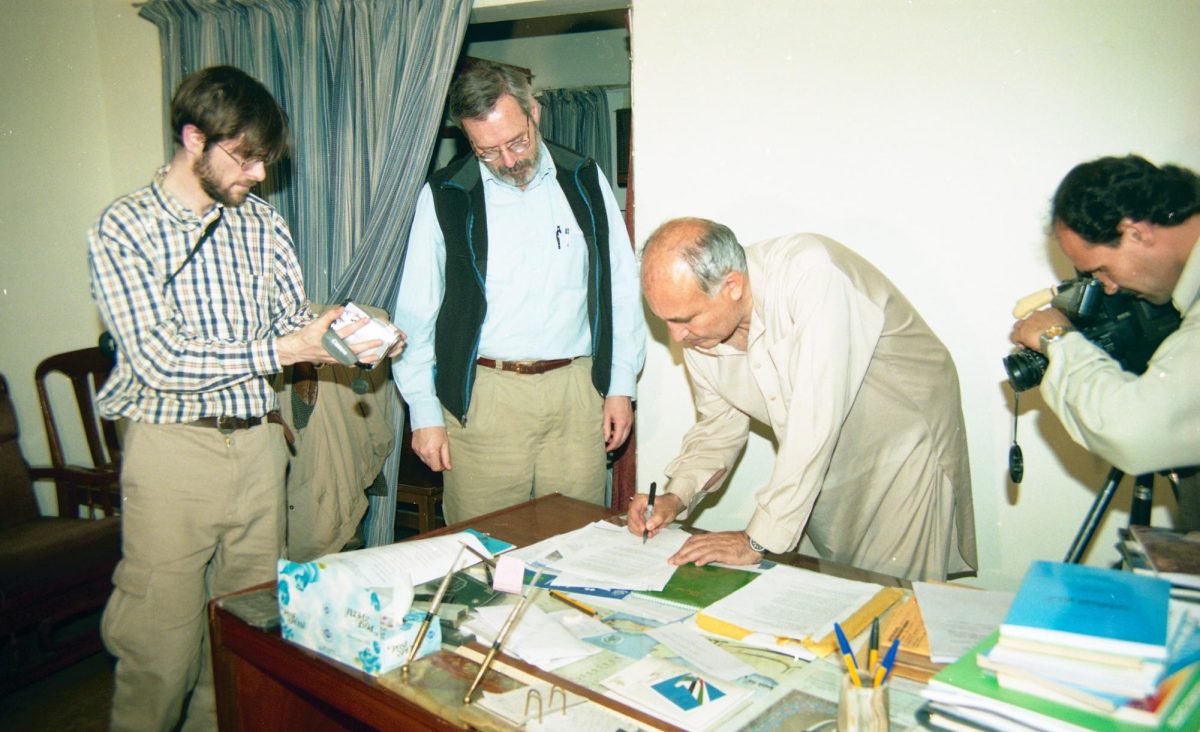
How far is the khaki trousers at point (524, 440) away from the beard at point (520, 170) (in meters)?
0.53

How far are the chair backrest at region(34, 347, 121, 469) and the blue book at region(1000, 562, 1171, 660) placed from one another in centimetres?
308

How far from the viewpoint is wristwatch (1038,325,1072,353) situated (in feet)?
5.09

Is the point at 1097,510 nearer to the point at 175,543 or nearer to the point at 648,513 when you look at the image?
the point at 648,513

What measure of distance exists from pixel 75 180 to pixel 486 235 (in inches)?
88.3

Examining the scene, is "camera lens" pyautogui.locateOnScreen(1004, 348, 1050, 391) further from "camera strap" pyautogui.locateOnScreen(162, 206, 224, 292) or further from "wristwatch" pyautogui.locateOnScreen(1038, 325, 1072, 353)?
"camera strap" pyautogui.locateOnScreen(162, 206, 224, 292)

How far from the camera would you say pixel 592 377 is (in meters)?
2.32

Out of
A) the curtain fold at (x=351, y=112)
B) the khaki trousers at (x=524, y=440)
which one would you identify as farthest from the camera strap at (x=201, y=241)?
the curtain fold at (x=351, y=112)

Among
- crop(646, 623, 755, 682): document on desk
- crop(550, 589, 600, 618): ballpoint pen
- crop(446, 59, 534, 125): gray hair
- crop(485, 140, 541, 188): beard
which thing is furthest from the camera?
crop(485, 140, 541, 188): beard

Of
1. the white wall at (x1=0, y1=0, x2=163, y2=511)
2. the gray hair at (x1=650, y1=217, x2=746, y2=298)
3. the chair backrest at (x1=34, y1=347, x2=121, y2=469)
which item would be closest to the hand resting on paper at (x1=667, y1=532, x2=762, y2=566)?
the gray hair at (x1=650, y1=217, x2=746, y2=298)

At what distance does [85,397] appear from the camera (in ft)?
10.3

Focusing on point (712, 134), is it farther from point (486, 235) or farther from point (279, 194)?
point (279, 194)

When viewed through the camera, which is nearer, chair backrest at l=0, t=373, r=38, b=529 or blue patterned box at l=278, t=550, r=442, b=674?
blue patterned box at l=278, t=550, r=442, b=674

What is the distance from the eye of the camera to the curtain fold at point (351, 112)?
2.83m

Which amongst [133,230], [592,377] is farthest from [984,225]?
[133,230]
